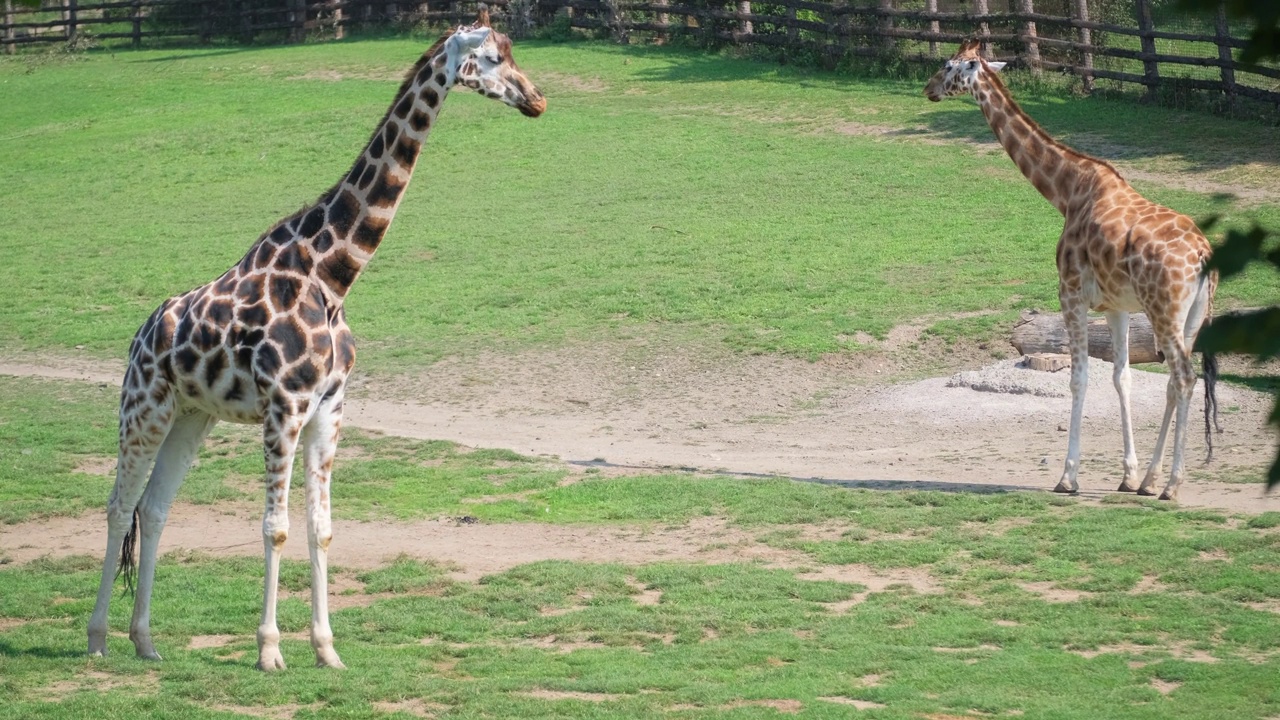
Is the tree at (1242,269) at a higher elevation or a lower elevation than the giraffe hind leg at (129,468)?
higher

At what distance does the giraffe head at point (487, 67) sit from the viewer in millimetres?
8180

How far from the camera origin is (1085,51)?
27.6 meters

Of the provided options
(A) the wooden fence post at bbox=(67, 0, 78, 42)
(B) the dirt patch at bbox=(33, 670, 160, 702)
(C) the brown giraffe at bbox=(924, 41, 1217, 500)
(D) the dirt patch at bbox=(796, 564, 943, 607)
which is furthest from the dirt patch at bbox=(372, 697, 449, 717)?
(A) the wooden fence post at bbox=(67, 0, 78, 42)

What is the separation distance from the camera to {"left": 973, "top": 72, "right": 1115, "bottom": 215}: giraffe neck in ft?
41.1

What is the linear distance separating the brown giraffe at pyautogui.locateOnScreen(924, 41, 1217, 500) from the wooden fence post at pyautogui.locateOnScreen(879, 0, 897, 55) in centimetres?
1777

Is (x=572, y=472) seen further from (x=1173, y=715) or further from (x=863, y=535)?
(x=1173, y=715)

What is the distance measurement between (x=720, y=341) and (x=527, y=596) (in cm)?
835

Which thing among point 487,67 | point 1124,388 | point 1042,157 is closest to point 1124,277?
point 1124,388

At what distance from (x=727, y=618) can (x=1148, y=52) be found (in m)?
21.3

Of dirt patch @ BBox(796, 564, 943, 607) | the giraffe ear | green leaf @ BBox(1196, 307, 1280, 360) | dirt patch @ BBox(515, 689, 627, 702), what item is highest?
the giraffe ear

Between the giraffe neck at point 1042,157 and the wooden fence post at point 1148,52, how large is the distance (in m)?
14.2

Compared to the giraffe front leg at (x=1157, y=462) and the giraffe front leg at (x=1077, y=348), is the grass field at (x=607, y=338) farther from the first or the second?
the giraffe front leg at (x=1077, y=348)

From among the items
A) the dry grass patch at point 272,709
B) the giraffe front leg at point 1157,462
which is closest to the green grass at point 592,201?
the giraffe front leg at point 1157,462

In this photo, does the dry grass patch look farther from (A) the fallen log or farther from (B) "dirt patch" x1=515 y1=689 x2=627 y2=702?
(A) the fallen log
